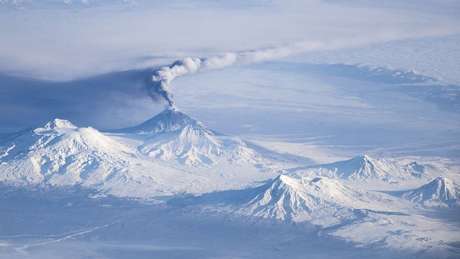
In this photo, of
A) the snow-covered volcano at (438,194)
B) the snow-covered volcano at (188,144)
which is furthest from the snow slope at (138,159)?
the snow-covered volcano at (438,194)

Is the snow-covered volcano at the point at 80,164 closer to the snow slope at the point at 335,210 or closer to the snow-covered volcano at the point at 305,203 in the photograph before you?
the snow slope at the point at 335,210

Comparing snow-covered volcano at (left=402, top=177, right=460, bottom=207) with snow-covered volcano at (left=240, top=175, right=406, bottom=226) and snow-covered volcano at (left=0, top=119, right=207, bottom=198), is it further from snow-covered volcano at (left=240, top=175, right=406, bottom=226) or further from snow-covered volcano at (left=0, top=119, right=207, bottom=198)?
snow-covered volcano at (left=0, top=119, right=207, bottom=198)

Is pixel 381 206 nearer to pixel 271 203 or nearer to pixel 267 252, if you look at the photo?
pixel 271 203

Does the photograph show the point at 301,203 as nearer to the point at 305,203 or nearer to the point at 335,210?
the point at 305,203

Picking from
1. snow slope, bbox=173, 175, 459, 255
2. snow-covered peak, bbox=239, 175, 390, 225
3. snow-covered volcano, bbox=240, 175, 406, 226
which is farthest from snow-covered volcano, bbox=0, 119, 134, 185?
snow-covered volcano, bbox=240, 175, 406, 226

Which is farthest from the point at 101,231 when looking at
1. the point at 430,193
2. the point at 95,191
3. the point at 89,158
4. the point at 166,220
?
the point at 430,193
